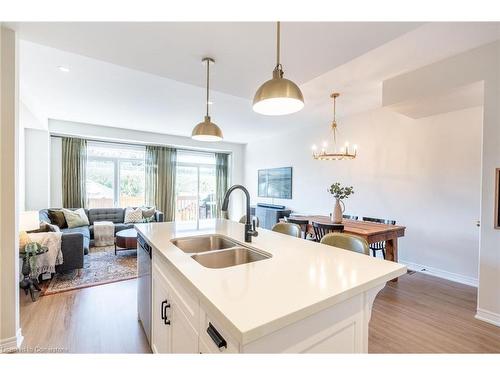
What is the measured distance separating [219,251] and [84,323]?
5.62 ft

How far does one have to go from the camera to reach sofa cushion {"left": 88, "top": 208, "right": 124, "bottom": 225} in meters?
5.47

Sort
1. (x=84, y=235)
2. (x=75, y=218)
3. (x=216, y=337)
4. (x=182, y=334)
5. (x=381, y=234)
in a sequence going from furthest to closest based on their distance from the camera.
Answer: (x=75, y=218) < (x=84, y=235) < (x=381, y=234) < (x=182, y=334) < (x=216, y=337)

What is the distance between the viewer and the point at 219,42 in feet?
5.91

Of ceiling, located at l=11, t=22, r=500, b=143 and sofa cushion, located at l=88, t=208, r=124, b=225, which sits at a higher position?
ceiling, located at l=11, t=22, r=500, b=143

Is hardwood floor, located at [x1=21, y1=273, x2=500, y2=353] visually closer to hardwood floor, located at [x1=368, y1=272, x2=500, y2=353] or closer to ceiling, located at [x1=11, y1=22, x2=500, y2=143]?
hardwood floor, located at [x1=368, y1=272, x2=500, y2=353]

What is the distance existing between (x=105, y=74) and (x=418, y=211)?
478 centimetres

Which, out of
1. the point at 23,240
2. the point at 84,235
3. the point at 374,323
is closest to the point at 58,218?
the point at 84,235

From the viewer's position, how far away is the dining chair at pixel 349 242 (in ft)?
5.93

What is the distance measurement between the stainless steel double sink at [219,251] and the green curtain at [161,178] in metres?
4.91

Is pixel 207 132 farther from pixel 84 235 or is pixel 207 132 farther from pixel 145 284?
pixel 84 235

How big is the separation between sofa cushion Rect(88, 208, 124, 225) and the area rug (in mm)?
1204

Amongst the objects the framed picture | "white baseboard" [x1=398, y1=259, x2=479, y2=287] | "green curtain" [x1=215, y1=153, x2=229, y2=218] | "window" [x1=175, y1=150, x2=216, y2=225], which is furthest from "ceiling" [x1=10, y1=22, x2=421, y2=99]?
"green curtain" [x1=215, y1=153, x2=229, y2=218]

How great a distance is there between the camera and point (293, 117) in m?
4.74
